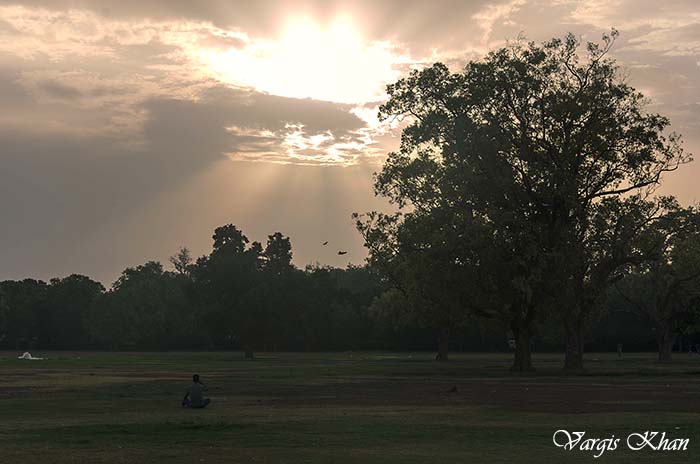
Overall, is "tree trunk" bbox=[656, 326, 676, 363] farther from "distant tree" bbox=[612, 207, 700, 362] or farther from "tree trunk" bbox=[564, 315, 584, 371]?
"tree trunk" bbox=[564, 315, 584, 371]

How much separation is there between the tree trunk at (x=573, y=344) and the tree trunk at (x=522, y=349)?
9.79 ft

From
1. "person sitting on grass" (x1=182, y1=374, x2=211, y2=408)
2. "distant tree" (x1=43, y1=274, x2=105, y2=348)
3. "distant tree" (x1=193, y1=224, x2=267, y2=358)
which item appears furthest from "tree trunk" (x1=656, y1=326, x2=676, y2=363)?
"distant tree" (x1=43, y1=274, x2=105, y2=348)

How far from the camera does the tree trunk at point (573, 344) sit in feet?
247

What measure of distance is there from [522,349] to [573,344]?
405 cm

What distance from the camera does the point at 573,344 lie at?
252 ft

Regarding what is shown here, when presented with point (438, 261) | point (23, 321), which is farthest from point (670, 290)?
point (23, 321)

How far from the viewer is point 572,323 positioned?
7756 cm

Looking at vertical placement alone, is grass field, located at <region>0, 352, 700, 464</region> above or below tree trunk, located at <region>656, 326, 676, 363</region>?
below

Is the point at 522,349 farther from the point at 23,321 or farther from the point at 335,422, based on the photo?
the point at 23,321

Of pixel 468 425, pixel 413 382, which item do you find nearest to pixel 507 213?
pixel 413 382

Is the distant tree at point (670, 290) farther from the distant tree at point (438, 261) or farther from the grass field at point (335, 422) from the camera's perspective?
the grass field at point (335, 422)

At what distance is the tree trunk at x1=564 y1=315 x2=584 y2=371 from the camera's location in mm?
75312

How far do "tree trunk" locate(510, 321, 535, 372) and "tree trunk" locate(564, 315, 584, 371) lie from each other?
9.79ft

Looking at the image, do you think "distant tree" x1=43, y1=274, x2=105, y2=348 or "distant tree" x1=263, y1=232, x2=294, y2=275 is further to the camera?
"distant tree" x1=43, y1=274, x2=105, y2=348
